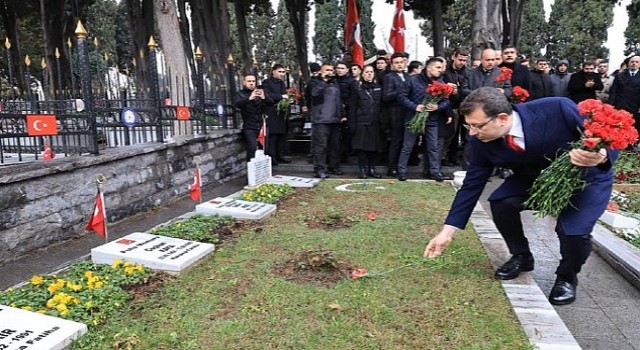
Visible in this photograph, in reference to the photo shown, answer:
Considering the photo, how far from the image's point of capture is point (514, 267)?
3.46 meters

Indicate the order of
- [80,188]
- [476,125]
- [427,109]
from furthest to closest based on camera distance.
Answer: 1. [427,109]
2. [80,188]
3. [476,125]

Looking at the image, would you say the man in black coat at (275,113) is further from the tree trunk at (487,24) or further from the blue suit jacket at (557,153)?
the blue suit jacket at (557,153)

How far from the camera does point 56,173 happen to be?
14.6 ft

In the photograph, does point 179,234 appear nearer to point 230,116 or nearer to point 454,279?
point 454,279

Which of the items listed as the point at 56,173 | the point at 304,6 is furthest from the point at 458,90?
the point at 304,6

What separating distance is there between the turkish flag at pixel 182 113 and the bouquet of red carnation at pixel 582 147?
5.18 metres

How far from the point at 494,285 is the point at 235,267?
186 cm

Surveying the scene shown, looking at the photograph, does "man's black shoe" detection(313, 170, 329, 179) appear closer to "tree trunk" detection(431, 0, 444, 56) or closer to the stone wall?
the stone wall

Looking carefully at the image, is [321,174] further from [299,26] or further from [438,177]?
[299,26]

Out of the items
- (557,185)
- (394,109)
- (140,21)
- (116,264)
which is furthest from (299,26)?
(557,185)

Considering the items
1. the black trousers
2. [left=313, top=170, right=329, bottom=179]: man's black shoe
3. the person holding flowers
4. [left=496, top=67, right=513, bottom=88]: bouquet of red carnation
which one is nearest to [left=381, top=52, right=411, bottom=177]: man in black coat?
the person holding flowers

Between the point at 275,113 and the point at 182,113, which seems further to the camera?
the point at 275,113

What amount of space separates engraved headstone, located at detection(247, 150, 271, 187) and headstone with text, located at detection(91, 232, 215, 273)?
257 centimetres

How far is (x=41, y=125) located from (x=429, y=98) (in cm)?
510
